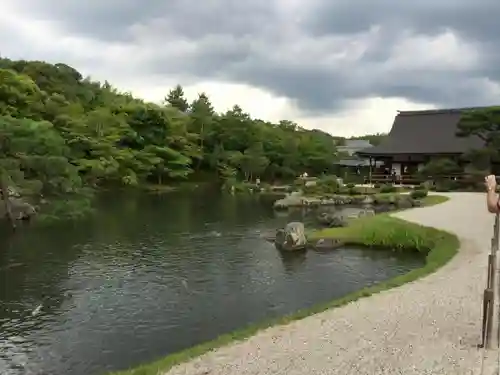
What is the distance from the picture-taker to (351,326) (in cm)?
612

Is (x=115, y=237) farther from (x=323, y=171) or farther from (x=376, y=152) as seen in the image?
(x=323, y=171)

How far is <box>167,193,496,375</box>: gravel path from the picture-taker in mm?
4762

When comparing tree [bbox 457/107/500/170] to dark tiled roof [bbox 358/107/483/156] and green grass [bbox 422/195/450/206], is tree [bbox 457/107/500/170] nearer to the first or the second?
dark tiled roof [bbox 358/107/483/156]

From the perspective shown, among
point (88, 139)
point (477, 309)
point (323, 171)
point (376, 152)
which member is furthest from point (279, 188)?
point (477, 309)

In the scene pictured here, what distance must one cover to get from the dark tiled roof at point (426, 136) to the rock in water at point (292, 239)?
2271 centimetres

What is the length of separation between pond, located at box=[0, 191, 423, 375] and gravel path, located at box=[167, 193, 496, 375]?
1784 millimetres

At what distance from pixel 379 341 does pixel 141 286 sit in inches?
231

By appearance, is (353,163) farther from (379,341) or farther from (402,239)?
(379,341)

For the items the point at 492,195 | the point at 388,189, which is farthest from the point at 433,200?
the point at 492,195

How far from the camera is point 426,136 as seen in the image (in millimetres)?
37312

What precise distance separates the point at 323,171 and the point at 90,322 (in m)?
38.4

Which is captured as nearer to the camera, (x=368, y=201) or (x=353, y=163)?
(x=368, y=201)

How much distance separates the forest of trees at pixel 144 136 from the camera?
31.0 metres

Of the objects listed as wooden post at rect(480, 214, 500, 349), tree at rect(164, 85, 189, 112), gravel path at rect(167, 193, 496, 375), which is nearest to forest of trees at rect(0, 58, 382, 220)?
tree at rect(164, 85, 189, 112)
